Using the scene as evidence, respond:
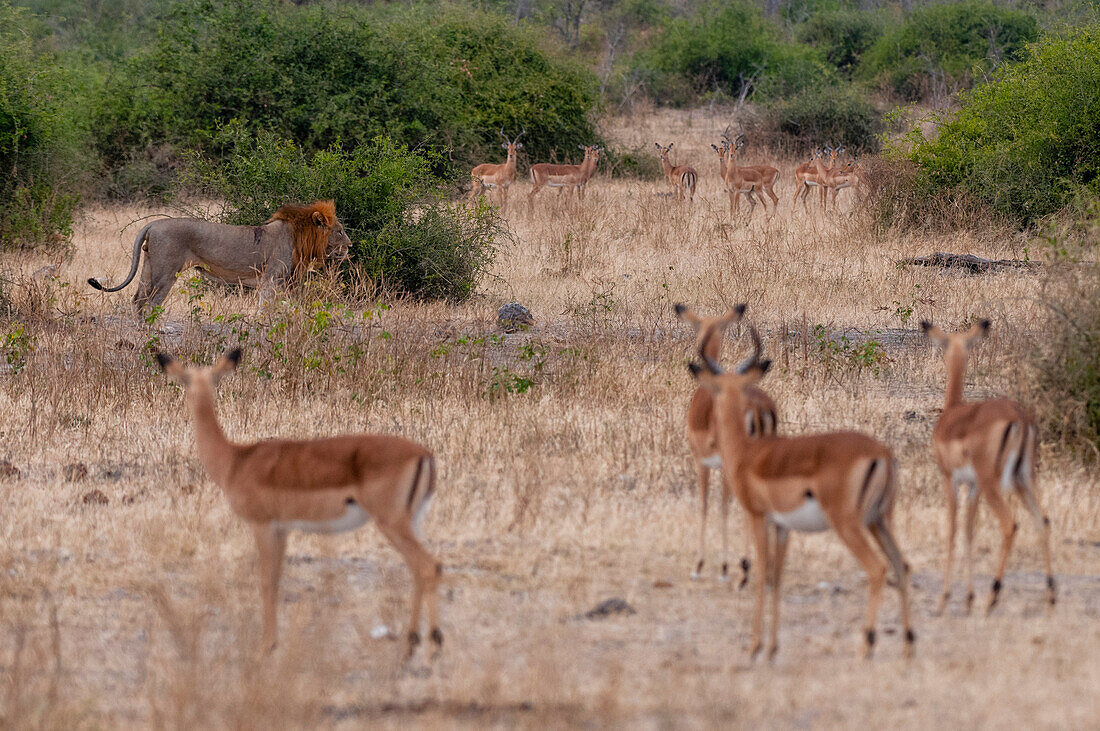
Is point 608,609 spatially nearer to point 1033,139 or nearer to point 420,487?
point 420,487

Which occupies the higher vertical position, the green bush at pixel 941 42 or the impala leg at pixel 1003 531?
the green bush at pixel 941 42

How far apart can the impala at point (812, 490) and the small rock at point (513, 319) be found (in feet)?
21.3

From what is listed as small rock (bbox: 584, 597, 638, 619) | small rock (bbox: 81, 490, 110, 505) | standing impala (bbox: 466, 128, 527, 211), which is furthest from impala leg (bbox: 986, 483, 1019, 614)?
standing impala (bbox: 466, 128, 527, 211)

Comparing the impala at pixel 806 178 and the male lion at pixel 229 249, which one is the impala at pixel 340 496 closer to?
the male lion at pixel 229 249

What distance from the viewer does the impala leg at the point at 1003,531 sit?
4.77 metres

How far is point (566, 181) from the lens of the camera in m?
23.0

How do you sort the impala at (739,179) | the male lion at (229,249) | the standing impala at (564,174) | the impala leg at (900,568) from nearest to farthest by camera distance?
1. the impala leg at (900,568)
2. the male lion at (229,249)
3. the impala at (739,179)
4. the standing impala at (564,174)

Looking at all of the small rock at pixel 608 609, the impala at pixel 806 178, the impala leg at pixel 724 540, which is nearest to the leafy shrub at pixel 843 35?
the impala at pixel 806 178

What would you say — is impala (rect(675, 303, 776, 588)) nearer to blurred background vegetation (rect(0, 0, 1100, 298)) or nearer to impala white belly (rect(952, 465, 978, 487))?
impala white belly (rect(952, 465, 978, 487))

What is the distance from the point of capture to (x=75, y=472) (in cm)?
680

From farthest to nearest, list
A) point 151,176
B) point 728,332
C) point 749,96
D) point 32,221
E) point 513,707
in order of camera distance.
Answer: point 749,96 < point 151,176 < point 32,221 < point 728,332 < point 513,707

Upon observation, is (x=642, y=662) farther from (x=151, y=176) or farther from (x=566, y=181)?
(x=566, y=181)

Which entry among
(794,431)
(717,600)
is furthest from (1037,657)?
(794,431)

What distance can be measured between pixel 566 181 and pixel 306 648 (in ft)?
64.1
